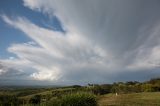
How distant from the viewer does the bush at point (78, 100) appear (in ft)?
56.0

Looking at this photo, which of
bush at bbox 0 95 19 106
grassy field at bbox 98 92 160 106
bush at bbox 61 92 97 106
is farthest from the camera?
grassy field at bbox 98 92 160 106

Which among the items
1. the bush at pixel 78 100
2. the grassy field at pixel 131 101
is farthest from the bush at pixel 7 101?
the grassy field at pixel 131 101

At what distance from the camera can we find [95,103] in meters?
18.8

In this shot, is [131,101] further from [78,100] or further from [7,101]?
[7,101]

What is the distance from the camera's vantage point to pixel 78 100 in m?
17.6

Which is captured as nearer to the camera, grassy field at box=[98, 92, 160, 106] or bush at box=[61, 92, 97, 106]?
bush at box=[61, 92, 97, 106]

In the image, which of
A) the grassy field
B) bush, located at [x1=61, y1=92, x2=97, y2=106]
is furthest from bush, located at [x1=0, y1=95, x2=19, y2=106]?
the grassy field

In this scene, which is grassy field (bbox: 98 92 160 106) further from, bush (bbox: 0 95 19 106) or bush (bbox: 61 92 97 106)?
bush (bbox: 0 95 19 106)

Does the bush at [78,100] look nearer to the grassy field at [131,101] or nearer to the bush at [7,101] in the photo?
the bush at [7,101]

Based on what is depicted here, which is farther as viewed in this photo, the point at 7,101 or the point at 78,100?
the point at 78,100

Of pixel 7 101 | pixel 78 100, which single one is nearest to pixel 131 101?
pixel 78 100

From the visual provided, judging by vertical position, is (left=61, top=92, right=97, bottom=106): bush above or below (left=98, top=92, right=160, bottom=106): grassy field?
below

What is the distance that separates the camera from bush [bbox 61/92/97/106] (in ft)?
56.0

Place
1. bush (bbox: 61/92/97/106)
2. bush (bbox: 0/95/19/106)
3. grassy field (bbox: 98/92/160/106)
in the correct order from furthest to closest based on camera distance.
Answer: grassy field (bbox: 98/92/160/106) → bush (bbox: 61/92/97/106) → bush (bbox: 0/95/19/106)
